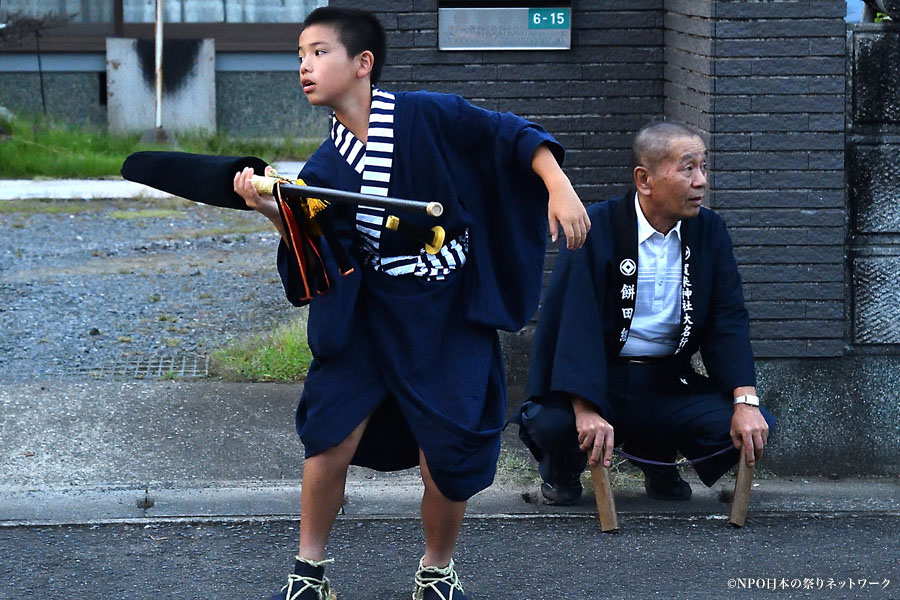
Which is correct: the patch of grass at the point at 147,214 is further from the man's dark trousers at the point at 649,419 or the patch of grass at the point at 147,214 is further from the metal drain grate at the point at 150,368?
the man's dark trousers at the point at 649,419

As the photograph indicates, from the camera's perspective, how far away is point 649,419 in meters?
4.32

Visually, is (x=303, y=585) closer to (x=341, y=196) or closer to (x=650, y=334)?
(x=341, y=196)

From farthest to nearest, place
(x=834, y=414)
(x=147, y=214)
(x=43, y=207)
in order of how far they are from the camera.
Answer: (x=43, y=207)
(x=147, y=214)
(x=834, y=414)

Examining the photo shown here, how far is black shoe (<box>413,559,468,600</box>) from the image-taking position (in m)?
3.61

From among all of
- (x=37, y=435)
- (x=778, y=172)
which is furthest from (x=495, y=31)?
(x=37, y=435)

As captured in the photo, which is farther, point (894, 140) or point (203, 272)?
point (203, 272)

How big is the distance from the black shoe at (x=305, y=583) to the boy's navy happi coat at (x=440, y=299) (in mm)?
304

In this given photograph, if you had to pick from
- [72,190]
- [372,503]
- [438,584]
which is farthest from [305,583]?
[72,190]

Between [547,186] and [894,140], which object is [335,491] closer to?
[547,186]

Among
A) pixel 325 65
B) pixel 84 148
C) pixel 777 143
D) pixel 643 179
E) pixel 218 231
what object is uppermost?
pixel 325 65

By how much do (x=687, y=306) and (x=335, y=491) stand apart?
1366mm

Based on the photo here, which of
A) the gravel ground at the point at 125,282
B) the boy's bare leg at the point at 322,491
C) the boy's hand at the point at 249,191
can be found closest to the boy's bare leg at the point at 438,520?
the boy's bare leg at the point at 322,491

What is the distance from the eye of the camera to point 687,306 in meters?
4.24

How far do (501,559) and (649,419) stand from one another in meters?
0.70
